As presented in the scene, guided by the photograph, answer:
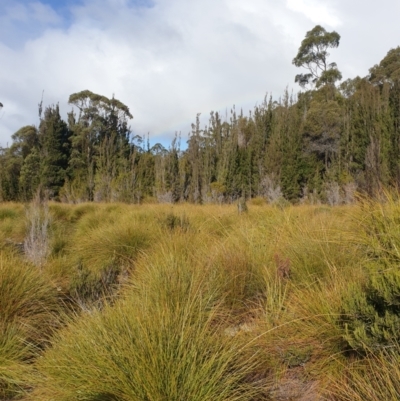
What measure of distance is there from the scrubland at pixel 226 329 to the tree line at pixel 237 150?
Result: 64.3ft

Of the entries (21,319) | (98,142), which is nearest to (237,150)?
(98,142)

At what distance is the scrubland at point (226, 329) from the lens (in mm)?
2109

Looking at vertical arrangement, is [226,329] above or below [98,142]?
below

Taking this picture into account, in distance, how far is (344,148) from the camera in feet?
95.7

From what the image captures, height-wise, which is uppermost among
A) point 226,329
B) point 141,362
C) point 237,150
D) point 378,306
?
point 237,150

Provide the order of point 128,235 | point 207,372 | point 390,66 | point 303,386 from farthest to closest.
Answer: point 390,66, point 128,235, point 303,386, point 207,372

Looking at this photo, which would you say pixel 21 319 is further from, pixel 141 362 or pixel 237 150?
pixel 237 150

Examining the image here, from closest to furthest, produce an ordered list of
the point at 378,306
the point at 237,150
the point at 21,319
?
the point at 378,306 → the point at 21,319 → the point at 237,150

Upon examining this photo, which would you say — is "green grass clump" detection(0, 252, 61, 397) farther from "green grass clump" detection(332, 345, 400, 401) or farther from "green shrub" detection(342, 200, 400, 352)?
"green shrub" detection(342, 200, 400, 352)

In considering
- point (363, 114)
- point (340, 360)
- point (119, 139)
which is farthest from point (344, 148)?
point (340, 360)

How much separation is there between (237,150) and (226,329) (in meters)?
31.4

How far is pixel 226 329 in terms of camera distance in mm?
3135

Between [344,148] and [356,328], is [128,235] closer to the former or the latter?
[356,328]

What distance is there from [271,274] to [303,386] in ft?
4.66
